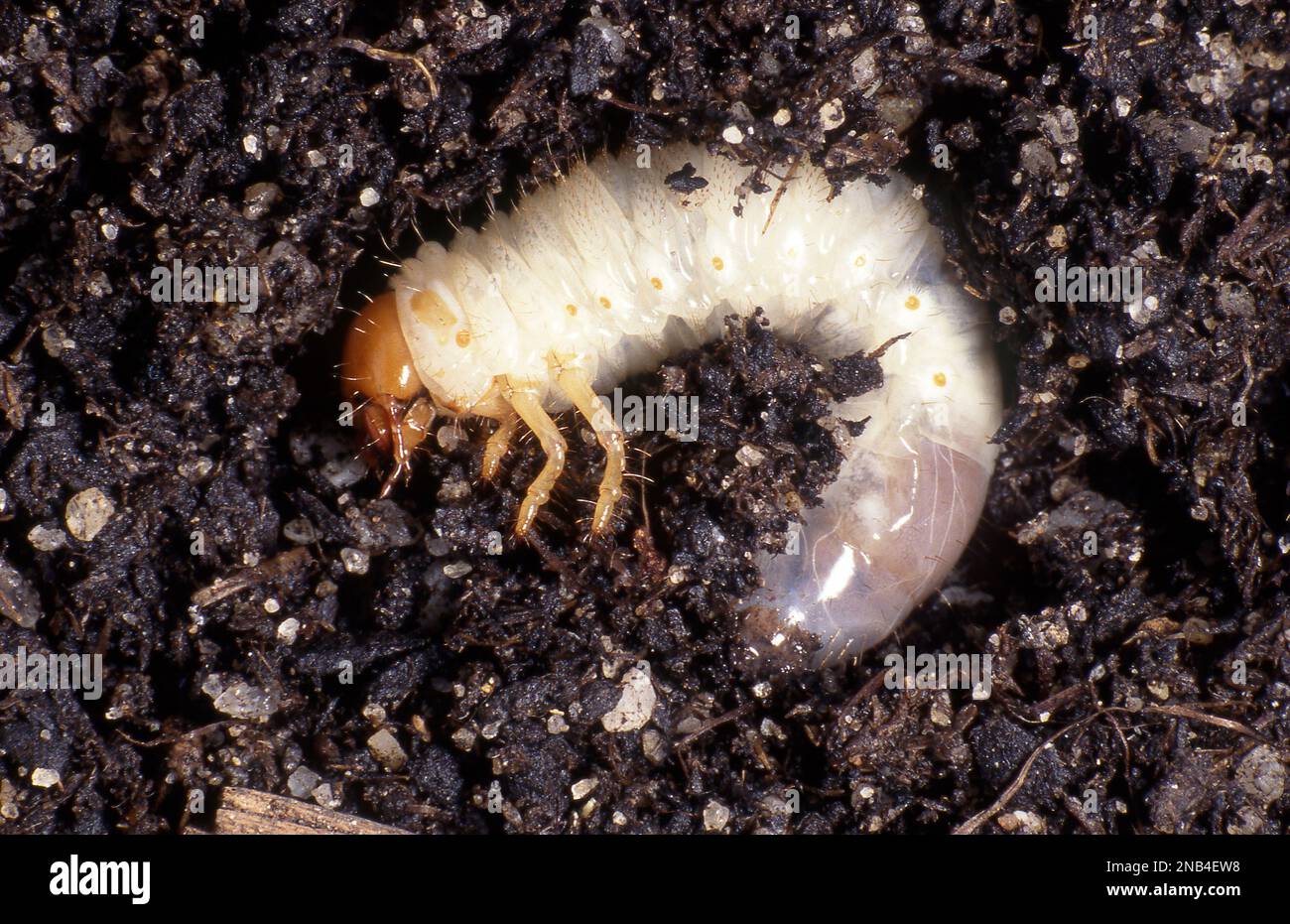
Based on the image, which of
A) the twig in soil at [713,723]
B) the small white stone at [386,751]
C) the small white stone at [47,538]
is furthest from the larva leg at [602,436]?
the small white stone at [47,538]

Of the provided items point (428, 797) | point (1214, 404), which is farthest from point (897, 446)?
point (428, 797)

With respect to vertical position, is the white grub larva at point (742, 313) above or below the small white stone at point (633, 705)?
above

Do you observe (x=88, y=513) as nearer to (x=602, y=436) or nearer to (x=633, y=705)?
(x=602, y=436)

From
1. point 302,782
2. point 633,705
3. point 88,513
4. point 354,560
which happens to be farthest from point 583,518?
point 88,513

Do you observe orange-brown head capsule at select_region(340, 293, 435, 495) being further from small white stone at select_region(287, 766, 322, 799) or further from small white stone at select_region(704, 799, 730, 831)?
small white stone at select_region(704, 799, 730, 831)

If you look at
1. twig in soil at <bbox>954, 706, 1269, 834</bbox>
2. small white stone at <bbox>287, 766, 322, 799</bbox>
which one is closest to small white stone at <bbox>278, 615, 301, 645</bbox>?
small white stone at <bbox>287, 766, 322, 799</bbox>

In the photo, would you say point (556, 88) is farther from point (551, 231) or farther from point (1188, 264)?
point (1188, 264)

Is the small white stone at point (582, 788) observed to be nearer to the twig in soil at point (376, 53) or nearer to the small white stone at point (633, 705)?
the small white stone at point (633, 705)
